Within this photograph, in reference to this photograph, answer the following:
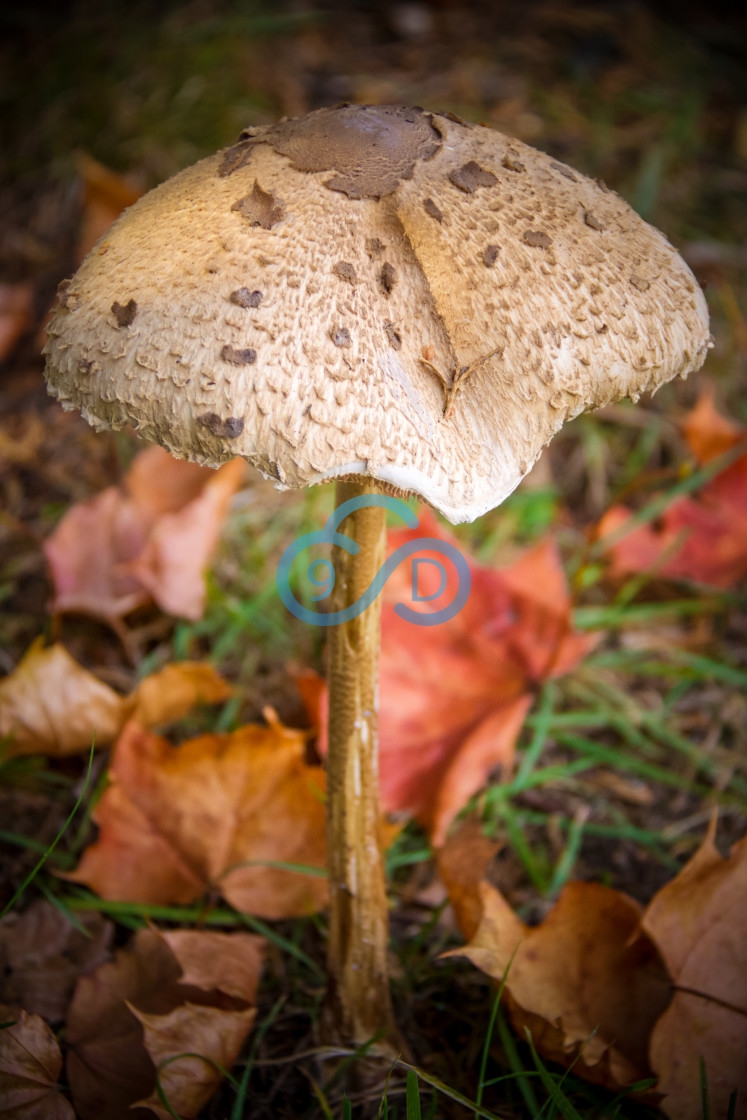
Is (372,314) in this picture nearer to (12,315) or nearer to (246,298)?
(246,298)

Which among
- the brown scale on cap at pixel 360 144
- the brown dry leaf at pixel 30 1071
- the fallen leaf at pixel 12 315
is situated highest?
the brown scale on cap at pixel 360 144

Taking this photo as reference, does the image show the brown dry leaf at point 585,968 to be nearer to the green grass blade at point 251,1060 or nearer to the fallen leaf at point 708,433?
the green grass blade at point 251,1060

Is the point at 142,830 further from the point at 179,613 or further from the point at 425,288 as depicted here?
the point at 425,288

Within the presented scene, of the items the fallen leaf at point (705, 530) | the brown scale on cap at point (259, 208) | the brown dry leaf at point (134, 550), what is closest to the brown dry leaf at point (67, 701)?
the brown dry leaf at point (134, 550)

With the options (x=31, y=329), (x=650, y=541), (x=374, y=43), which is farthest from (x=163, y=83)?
(x=650, y=541)

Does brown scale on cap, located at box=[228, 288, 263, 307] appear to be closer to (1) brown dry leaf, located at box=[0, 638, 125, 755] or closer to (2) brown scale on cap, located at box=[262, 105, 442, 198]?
(2) brown scale on cap, located at box=[262, 105, 442, 198]

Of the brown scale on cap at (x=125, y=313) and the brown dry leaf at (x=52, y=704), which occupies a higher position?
the brown scale on cap at (x=125, y=313)
